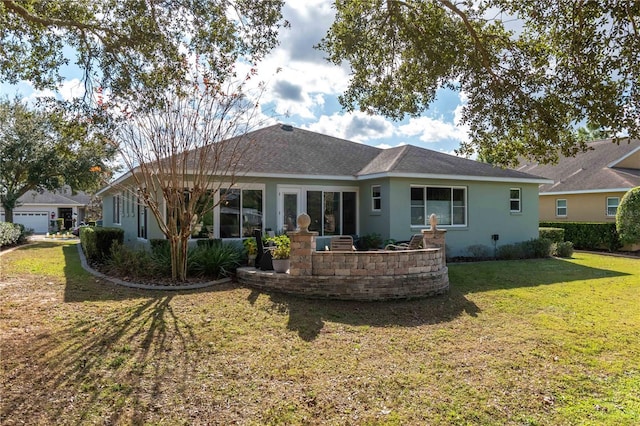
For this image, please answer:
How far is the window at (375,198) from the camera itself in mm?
15703

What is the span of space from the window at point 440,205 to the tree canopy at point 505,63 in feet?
21.8

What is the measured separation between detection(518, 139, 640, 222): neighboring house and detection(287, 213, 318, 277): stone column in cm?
1674

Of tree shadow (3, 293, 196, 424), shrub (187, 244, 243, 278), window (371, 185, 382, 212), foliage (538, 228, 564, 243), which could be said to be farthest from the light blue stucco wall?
tree shadow (3, 293, 196, 424)

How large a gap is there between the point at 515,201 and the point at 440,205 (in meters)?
3.89

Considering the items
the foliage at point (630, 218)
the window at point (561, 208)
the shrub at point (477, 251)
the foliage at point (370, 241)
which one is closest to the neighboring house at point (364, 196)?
the shrub at point (477, 251)

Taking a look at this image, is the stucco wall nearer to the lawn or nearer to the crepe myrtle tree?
the lawn

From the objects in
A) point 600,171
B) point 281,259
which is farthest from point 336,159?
point 600,171

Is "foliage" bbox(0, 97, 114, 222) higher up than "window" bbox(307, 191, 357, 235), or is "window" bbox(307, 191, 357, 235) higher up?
"foliage" bbox(0, 97, 114, 222)

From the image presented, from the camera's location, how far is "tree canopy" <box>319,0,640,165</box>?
21.0 feet

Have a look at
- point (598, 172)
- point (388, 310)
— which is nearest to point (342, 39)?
point (388, 310)

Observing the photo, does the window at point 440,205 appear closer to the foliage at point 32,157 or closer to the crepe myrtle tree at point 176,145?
the crepe myrtle tree at point 176,145

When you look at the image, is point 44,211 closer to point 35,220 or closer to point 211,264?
point 35,220

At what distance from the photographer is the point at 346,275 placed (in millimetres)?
8922

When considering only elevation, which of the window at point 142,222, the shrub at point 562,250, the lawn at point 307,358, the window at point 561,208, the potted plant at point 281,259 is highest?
the window at point 561,208
